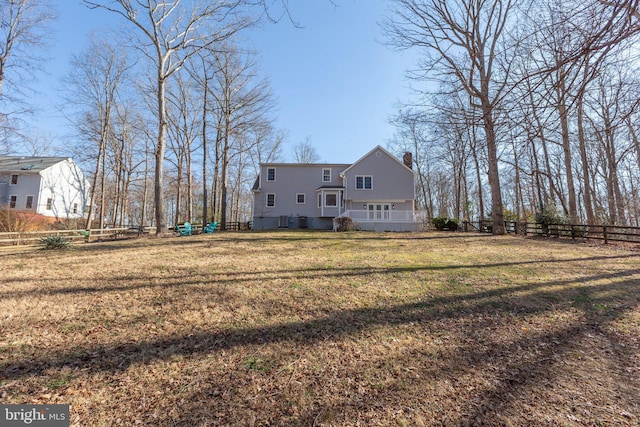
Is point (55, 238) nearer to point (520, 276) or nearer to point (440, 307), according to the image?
point (440, 307)

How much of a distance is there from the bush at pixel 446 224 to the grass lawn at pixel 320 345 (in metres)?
15.3

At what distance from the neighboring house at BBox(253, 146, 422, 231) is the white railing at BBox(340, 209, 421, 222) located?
1.49m

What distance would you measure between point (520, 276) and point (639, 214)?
15.2m

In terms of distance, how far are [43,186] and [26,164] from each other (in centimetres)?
454

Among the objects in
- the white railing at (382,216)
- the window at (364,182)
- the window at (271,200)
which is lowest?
the white railing at (382,216)

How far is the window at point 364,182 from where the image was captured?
76.4 feet

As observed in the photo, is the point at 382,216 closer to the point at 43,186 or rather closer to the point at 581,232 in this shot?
the point at 581,232

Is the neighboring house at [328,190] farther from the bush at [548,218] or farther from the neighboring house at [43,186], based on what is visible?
the neighboring house at [43,186]

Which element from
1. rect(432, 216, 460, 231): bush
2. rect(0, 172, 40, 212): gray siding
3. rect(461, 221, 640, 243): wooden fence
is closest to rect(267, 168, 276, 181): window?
rect(432, 216, 460, 231): bush

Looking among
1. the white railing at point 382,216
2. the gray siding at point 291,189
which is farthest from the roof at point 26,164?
the white railing at point 382,216

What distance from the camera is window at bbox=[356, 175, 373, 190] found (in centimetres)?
2328

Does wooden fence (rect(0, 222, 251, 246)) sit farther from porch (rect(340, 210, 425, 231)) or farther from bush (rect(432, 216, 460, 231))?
bush (rect(432, 216, 460, 231))

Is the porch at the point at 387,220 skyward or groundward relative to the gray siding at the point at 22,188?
groundward

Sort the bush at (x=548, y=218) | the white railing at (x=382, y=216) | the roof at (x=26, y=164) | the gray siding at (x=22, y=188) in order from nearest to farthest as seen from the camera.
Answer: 1. the bush at (x=548, y=218)
2. the white railing at (x=382, y=216)
3. the gray siding at (x=22, y=188)
4. the roof at (x=26, y=164)
